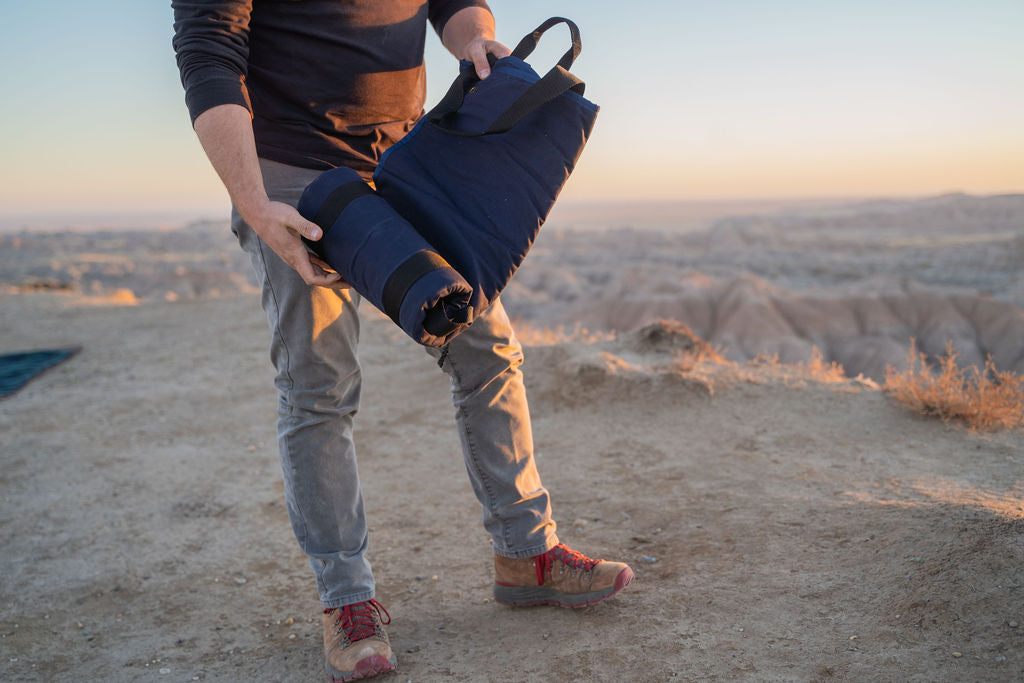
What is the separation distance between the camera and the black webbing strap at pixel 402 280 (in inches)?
56.7

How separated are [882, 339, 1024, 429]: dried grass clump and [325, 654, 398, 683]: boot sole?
3147 millimetres

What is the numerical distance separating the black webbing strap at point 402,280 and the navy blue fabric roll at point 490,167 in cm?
15

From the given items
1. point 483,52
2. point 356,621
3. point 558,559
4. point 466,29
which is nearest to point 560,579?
point 558,559

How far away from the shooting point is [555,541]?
2.09m

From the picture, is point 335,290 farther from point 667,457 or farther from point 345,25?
point 667,457

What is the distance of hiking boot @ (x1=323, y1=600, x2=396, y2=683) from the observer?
1830 millimetres

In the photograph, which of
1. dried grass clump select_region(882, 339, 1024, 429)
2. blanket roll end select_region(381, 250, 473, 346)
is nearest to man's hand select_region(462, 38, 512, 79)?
blanket roll end select_region(381, 250, 473, 346)

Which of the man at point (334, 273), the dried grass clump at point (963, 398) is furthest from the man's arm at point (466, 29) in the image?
the dried grass clump at point (963, 398)

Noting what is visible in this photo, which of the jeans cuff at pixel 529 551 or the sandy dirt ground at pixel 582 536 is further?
the jeans cuff at pixel 529 551

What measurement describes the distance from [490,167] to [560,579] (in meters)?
1.20

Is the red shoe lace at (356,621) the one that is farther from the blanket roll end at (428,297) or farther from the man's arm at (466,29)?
the man's arm at (466,29)

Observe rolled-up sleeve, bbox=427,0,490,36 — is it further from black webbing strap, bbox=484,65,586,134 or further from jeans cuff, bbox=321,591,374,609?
jeans cuff, bbox=321,591,374,609

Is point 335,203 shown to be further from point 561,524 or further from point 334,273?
point 561,524

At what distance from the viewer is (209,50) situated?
5.15 feet
